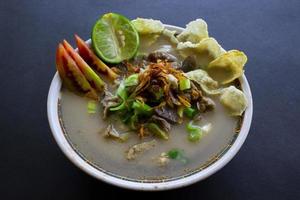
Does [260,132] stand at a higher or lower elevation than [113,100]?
lower

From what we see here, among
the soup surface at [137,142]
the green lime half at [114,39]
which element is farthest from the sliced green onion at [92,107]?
the green lime half at [114,39]

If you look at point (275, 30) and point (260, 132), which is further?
point (275, 30)

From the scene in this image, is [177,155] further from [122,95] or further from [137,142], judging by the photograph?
[122,95]

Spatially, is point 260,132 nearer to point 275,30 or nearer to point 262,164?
point 262,164

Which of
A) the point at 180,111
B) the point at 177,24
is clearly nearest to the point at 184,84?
the point at 180,111

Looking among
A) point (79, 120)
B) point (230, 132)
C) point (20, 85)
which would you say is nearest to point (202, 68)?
point (230, 132)

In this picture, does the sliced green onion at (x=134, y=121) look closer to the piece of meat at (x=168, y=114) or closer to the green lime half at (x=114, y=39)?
the piece of meat at (x=168, y=114)
